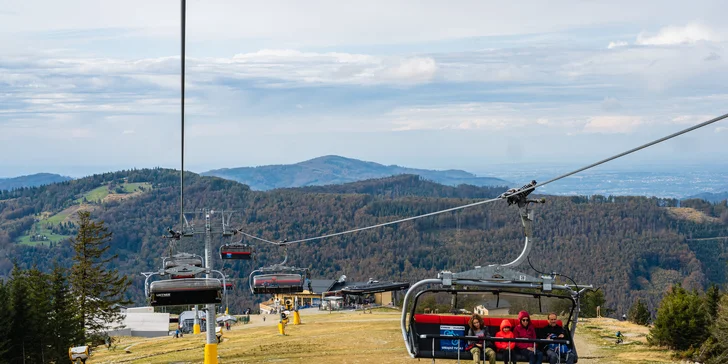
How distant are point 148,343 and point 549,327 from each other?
3812 cm

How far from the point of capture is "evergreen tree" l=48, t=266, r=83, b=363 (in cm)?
3922

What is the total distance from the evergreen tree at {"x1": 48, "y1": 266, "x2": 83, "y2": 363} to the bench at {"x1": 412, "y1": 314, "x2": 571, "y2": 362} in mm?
25584

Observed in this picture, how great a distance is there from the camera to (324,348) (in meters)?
38.3

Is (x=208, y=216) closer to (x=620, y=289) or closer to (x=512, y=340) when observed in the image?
(x=512, y=340)

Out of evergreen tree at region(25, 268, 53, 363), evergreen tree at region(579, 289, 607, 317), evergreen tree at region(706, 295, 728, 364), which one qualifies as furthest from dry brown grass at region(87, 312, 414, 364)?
evergreen tree at region(579, 289, 607, 317)

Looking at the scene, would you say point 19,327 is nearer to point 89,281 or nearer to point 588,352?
point 89,281

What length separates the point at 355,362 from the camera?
1307 inches

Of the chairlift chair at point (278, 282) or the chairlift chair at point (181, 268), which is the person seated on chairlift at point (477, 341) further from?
the chairlift chair at point (278, 282)

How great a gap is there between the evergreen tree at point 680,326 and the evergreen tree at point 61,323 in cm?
2849

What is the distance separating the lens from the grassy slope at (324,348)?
35000 mm

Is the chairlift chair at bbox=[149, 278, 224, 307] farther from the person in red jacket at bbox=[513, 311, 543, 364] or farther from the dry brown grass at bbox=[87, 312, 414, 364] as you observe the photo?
the person in red jacket at bbox=[513, 311, 543, 364]

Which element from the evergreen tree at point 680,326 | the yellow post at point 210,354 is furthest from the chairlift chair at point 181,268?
the evergreen tree at point 680,326

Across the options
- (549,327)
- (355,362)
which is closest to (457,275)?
(549,327)

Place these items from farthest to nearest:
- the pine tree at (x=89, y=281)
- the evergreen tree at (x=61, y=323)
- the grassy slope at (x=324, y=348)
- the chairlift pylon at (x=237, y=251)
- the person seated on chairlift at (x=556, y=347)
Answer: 1. the pine tree at (x=89, y=281)
2. the chairlift pylon at (x=237, y=251)
3. the evergreen tree at (x=61, y=323)
4. the grassy slope at (x=324, y=348)
5. the person seated on chairlift at (x=556, y=347)
